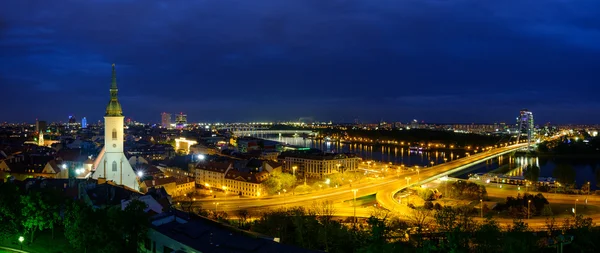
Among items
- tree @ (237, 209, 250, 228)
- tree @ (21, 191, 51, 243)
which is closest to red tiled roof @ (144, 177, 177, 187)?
tree @ (237, 209, 250, 228)

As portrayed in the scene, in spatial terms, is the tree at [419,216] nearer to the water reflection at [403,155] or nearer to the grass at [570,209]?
the grass at [570,209]

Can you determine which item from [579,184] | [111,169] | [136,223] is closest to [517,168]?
[579,184]

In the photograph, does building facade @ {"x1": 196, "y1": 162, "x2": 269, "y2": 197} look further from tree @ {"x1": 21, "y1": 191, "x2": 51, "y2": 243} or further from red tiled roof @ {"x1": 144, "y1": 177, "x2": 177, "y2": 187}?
tree @ {"x1": 21, "y1": 191, "x2": 51, "y2": 243}

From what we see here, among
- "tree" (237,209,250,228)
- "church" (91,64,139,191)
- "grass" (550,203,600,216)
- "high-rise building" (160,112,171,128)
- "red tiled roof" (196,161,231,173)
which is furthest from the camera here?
"high-rise building" (160,112,171,128)

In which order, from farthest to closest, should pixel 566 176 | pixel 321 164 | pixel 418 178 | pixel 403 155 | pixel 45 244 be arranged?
1. pixel 403 155
2. pixel 321 164
3. pixel 418 178
4. pixel 566 176
5. pixel 45 244

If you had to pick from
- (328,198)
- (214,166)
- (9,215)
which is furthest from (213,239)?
(214,166)

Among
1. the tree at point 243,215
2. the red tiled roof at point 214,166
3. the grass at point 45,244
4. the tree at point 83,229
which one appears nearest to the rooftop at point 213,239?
the tree at point 83,229

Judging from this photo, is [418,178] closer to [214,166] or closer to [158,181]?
[214,166]

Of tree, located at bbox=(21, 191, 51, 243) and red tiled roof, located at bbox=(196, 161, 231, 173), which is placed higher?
tree, located at bbox=(21, 191, 51, 243)
